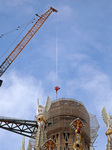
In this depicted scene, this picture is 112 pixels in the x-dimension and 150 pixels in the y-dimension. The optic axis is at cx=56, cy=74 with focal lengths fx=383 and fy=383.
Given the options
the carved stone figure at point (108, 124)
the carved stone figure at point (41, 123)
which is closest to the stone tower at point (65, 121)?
the carved stone figure at point (41, 123)

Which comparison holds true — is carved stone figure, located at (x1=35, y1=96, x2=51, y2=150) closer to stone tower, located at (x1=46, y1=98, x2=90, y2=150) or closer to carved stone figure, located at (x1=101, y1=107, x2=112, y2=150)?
stone tower, located at (x1=46, y1=98, x2=90, y2=150)

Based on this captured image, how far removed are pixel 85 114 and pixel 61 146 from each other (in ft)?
43.7

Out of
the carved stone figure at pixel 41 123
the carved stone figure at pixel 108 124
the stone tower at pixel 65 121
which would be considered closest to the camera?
the carved stone figure at pixel 108 124

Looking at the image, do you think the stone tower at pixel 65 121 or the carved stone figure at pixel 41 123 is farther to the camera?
the stone tower at pixel 65 121

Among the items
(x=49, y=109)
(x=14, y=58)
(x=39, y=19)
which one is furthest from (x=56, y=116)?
(x=39, y=19)

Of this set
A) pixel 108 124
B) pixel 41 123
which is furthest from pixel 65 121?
pixel 108 124

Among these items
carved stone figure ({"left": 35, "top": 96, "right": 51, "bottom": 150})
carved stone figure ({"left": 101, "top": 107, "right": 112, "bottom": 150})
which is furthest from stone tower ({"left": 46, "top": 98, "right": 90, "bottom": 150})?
carved stone figure ({"left": 101, "top": 107, "right": 112, "bottom": 150})

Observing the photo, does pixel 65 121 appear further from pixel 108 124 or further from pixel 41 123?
pixel 108 124

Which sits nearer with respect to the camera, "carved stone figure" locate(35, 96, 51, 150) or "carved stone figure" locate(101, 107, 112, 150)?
"carved stone figure" locate(101, 107, 112, 150)

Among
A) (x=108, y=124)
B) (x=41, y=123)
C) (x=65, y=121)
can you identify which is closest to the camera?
(x=108, y=124)

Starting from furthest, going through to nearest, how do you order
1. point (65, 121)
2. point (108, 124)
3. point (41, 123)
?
point (65, 121), point (41, 123), point (108, 124)

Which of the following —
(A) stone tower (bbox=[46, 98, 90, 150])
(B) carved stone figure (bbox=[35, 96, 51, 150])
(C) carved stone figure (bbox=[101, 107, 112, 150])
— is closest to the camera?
(C) carved stone figure (bbox=[101, 107, 112, 150])

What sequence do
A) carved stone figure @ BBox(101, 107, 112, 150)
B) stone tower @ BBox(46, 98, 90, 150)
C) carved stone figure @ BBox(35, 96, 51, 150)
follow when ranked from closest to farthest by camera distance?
carved stone figure @ BBox(101, 107, 112, 150)
carved stone figure @ BBox(35, 96, 51, 150)
stone tower @ BBox(46, 98, 90, 150)

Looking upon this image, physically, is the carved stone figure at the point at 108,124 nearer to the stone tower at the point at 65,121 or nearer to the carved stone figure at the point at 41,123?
the stone tower at the point at 65,121
